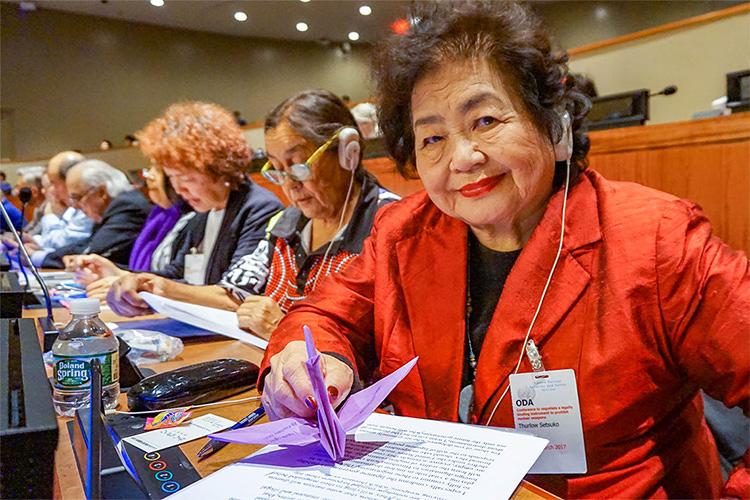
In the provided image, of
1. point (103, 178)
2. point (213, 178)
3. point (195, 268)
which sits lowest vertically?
point (195, 268)

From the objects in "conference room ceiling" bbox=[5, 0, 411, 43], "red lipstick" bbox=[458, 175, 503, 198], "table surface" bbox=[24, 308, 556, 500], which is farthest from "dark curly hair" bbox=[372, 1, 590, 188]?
"conference room ceiling" bbox=[5, 0, 411, 43]

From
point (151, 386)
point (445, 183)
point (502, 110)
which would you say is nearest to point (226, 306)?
point (151, 386)

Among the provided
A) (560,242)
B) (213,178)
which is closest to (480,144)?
(560,242)

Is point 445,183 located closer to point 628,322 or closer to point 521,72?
point 521,72

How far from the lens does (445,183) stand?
994mm

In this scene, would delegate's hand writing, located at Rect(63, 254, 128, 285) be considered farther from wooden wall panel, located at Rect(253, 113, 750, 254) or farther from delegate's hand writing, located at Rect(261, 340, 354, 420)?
delegate's hand writing, located at Rect(261, 340, 354, 420)

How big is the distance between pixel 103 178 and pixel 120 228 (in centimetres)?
56

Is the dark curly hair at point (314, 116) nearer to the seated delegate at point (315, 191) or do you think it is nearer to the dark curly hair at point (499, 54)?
the seated delegate at point (315, 191)

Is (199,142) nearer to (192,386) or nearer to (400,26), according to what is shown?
(400,26)

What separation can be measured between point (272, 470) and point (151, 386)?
360 mm

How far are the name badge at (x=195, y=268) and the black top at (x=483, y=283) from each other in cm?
153

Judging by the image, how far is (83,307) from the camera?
0.94m

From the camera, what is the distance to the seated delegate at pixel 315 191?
1.67 meters

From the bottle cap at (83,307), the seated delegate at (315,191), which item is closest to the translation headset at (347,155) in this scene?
the seated delegate at (315,191)
